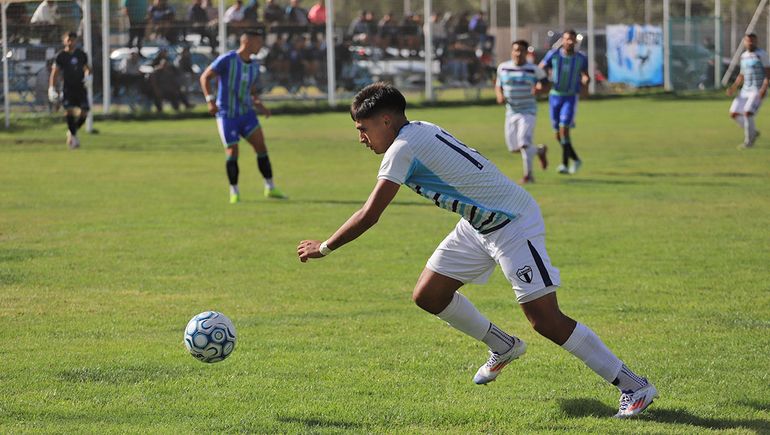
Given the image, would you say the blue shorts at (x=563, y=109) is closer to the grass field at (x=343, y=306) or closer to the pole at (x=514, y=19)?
the grass field at (x=343, y=306)

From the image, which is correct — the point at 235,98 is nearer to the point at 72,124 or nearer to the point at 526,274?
the point at 72,124

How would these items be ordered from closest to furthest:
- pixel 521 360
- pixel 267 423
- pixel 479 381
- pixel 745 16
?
pixel 267 423 → pixel 479 381 → pixel 521 360 → pixel 745 16

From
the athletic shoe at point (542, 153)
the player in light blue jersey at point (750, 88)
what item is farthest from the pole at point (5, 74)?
the player in light blue jersey at point (750, 88)

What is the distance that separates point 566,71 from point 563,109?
714 mm

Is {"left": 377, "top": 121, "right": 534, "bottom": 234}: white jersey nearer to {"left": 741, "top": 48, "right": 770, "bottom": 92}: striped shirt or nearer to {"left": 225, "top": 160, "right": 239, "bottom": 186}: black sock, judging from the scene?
{"left": 225, "top": 160, "right": 239, "bottom": 186}: black sock

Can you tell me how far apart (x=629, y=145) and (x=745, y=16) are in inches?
857

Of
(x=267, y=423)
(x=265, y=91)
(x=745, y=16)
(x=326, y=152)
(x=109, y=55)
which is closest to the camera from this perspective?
(x=267, y=423)

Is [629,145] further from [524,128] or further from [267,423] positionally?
[267,423]

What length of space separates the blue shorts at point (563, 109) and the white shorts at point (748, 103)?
502 centimetres

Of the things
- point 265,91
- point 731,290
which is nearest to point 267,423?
point 731,290

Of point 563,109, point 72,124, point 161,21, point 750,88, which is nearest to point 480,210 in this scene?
point 563,109

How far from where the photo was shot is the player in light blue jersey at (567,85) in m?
19.1

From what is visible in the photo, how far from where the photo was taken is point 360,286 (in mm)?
10102

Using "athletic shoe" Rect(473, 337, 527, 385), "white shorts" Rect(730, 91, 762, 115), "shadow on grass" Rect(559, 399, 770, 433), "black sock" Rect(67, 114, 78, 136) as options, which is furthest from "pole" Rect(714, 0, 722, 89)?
"shadow on grass" Rect(559, 399, 770, 433)
